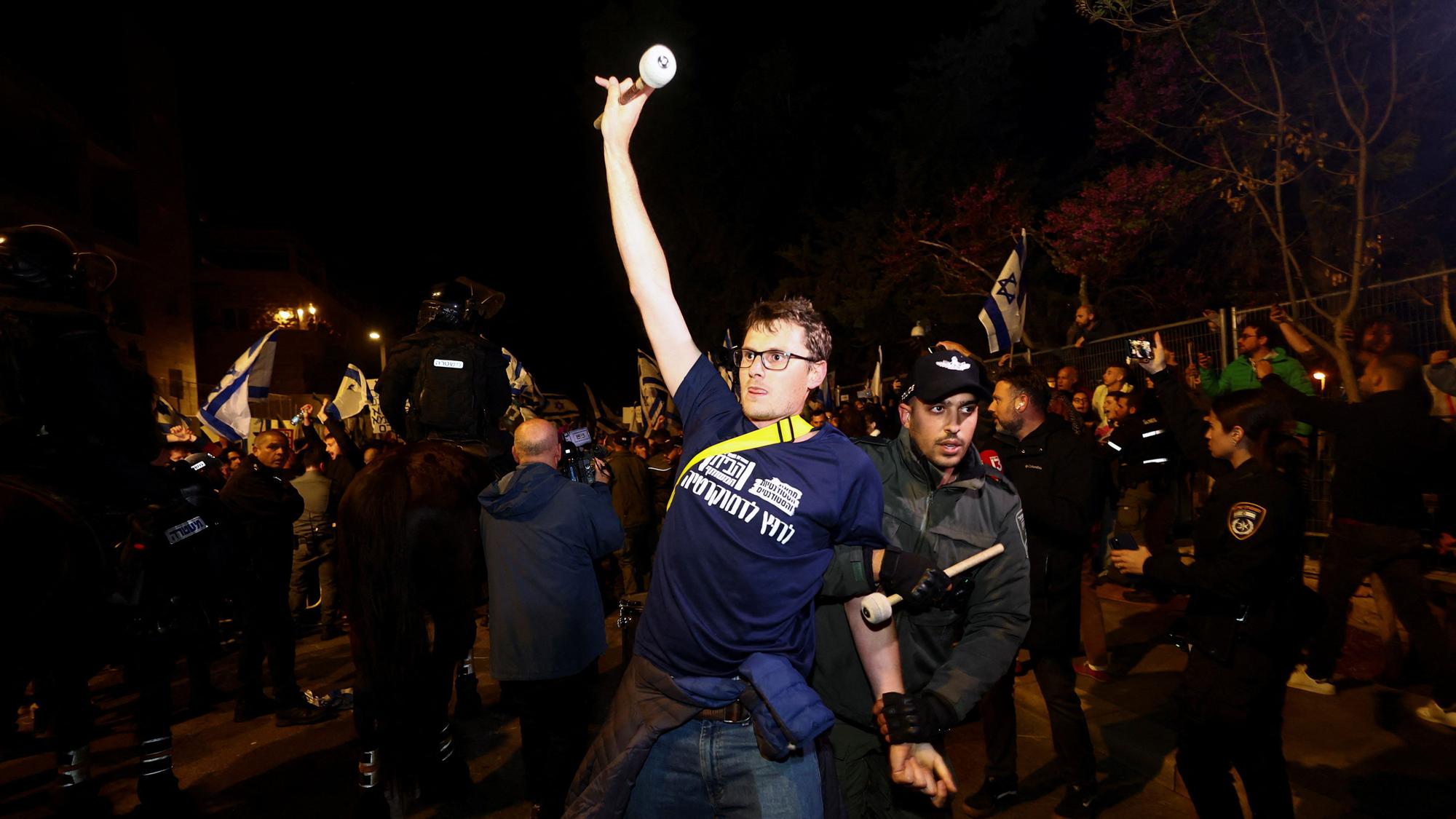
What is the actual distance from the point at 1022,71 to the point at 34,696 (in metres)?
23.1

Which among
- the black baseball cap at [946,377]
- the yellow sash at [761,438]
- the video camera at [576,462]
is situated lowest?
the video camera at [576,462]

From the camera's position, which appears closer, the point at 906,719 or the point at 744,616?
the point at 744,616

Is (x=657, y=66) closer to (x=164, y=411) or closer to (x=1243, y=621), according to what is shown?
(x=1243, y=621)

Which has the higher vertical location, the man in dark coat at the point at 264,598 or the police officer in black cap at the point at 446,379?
the police officer in black cap at the point at 446,379

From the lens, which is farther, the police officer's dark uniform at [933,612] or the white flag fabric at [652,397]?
the white flag fabric at [652,397]

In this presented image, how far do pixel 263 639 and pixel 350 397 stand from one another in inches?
271

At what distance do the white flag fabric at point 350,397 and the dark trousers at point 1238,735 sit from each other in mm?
12167

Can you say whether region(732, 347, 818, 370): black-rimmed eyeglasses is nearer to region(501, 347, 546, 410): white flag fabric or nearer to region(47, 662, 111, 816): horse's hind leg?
region(47, 662, 111, 816): horse's hind leg

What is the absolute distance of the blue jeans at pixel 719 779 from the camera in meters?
2.09

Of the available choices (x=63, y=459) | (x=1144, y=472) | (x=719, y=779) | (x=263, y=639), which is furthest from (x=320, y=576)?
(x=1144, y=472)

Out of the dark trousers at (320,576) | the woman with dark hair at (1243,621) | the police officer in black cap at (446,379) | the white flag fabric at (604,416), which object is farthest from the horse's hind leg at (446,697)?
the white flag fabric at (604,416)

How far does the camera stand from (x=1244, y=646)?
3246mm

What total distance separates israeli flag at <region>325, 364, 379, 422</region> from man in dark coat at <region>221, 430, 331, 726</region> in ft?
17.9

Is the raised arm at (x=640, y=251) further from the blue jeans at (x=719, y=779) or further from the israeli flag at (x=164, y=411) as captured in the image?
the israeli flag at (x=164, y=411)
